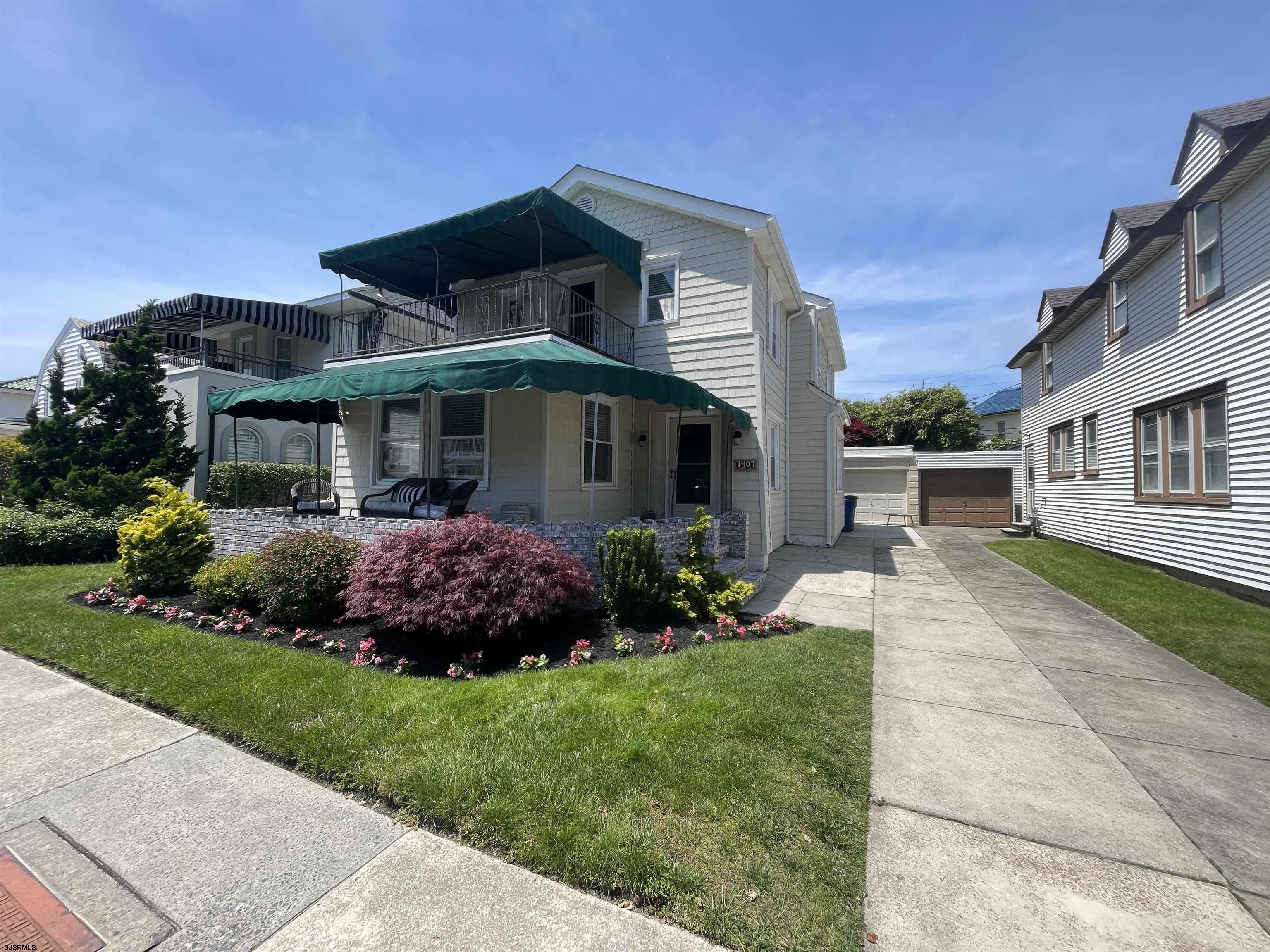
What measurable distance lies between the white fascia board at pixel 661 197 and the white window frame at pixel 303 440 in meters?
12.0

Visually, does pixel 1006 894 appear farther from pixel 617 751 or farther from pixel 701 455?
pixel 701 455

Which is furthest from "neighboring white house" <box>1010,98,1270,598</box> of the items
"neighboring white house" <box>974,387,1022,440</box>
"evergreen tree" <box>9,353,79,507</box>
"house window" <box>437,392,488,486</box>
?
"neighboring white house" <box>974,387,1022,440</box>

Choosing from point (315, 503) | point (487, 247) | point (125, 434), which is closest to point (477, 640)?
point (315, 503)

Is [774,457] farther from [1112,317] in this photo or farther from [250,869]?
[250,869]

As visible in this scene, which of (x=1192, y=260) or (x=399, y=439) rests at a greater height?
(x=1192, y=260)

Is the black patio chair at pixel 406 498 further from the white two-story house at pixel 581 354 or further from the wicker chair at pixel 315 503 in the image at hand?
the wicker chair at pixel 315 503

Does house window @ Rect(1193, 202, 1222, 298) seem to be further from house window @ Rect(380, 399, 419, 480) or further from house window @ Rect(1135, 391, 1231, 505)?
house window @ Rect(380, 399, 419, 480)

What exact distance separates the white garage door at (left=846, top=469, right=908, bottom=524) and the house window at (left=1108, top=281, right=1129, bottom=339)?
31.5 ft

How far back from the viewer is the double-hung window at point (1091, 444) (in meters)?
13.5

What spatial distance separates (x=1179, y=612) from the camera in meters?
7.35

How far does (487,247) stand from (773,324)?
6.31 m

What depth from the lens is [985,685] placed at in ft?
15.9

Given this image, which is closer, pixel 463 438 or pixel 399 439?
pixel 463 438

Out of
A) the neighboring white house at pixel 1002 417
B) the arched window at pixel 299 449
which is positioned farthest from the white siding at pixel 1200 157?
the neighboring white house at pixel 1002 417
